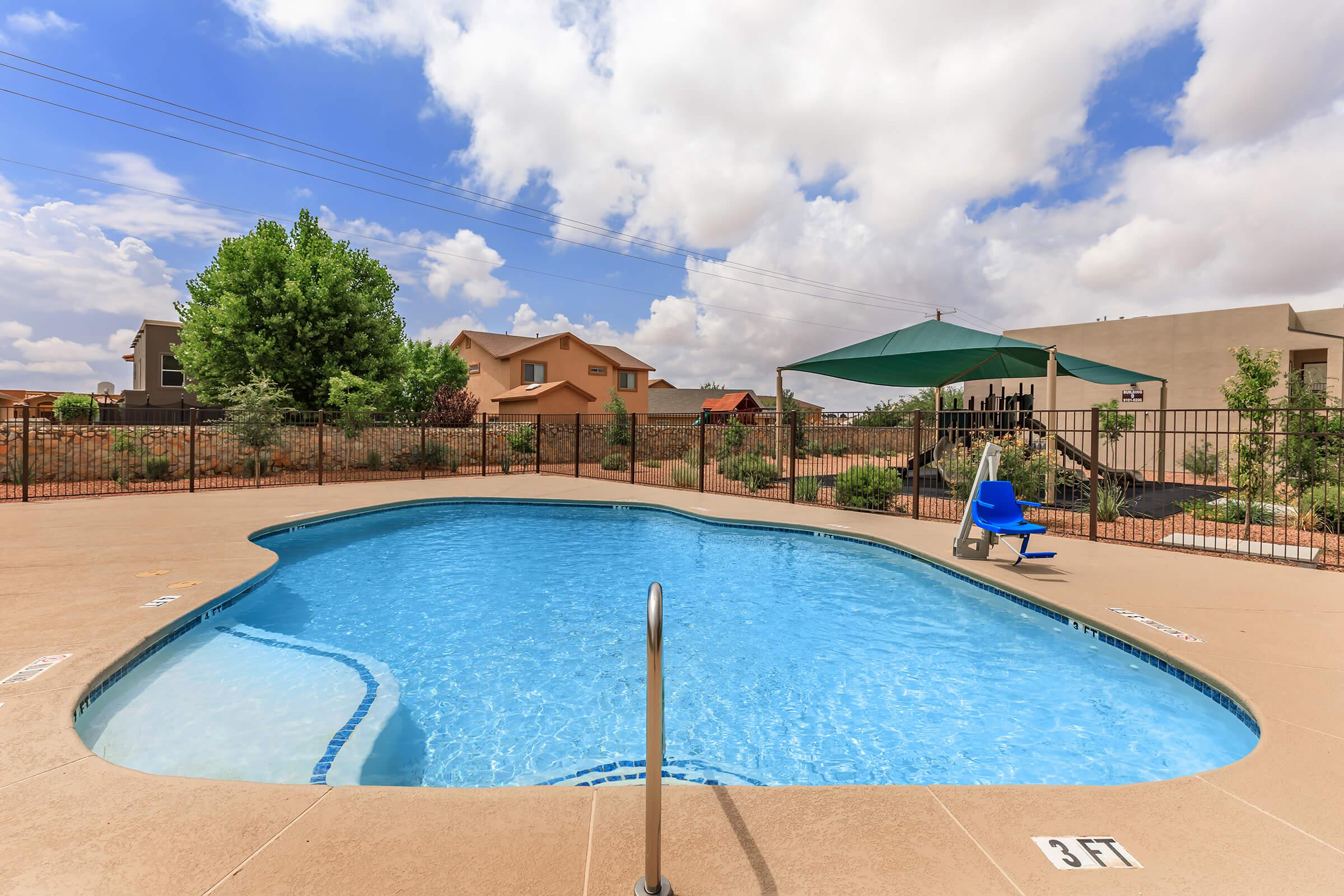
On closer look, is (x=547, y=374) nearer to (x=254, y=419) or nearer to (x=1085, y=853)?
(x=254, y=419)

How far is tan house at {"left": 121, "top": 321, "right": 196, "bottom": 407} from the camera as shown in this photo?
28.2 meters

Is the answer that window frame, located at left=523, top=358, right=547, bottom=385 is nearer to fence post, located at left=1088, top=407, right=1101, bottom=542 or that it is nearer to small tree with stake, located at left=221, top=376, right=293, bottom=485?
small tree with stake, located at left=221, top=376, right=293, bottom=485

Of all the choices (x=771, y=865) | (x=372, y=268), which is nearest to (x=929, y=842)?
(x=771, y=865)

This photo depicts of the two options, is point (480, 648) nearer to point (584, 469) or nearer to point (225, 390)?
point (584, 469)

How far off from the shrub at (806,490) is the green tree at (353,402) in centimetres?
1313

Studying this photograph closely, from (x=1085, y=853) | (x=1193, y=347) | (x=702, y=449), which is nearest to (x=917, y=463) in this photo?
(x=702, y=449)

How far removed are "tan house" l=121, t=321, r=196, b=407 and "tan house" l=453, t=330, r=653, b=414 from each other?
48.2 ft

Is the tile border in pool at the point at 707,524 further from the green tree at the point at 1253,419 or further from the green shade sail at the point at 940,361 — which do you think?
the green tree at the point at 1253,419

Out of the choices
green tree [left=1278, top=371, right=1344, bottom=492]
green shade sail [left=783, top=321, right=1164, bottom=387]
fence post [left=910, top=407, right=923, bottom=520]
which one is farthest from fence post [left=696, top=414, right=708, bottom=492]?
green tree [left=1278, top=371, right=1344, bottom=492]

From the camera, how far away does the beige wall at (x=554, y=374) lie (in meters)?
34.7

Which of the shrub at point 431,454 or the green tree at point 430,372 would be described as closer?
the shrub at point 431,454

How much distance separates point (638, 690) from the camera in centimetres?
440

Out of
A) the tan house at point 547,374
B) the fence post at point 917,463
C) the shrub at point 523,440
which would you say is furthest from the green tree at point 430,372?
the fence post at point 917,463

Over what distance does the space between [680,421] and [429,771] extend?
3075 centimetres
